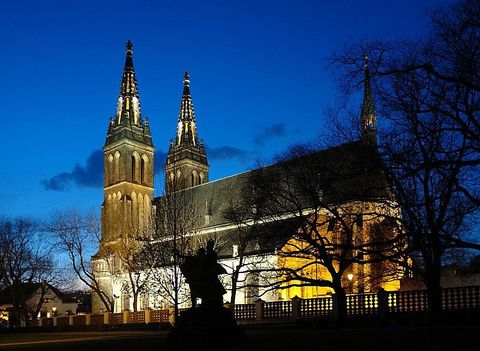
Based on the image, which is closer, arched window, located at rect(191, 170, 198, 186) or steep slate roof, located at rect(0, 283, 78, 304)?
steep slate roof, located at rect(0, 283, 78, 304)

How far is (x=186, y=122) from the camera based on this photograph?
9462cm

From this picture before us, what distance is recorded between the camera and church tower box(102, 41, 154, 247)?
79.9 m

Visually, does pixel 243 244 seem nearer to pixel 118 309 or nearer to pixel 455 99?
pixel 455 99

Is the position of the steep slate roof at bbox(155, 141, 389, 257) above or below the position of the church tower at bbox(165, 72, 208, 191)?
below

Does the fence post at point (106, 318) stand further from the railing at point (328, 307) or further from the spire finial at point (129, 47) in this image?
the spire finial at point (129, 47)

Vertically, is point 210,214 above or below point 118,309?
above

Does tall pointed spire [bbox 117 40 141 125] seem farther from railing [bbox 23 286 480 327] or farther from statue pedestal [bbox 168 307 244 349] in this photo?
statue pedestal [bbox 168 307 244 349]

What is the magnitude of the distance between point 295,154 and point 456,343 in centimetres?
2129

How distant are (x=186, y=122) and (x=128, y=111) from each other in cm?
1347

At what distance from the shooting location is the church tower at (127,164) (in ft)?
262

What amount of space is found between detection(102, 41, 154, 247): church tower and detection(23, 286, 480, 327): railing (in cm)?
2998

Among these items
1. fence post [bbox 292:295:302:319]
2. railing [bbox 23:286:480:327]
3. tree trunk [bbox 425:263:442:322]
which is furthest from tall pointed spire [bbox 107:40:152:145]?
tree trunk [bbox 425:263:442:322]

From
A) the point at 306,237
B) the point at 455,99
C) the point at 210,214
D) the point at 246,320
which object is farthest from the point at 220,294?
the point at 210,214

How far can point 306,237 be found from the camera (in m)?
29.6
